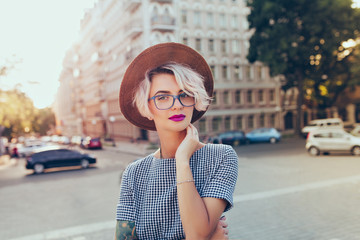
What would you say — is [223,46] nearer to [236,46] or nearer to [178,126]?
[236,46]

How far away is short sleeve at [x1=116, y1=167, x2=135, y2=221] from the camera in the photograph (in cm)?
188

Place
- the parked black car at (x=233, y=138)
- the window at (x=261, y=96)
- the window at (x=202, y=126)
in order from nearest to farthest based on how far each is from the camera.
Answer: the parked black car at (x=233, y=138) → the window at (x=202, y=126) → the window at (x=261, y=96)

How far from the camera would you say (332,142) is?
58.3 feet

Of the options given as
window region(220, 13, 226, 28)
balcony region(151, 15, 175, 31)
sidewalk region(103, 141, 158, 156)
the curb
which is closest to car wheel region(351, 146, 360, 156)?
sidewalk region(103, 141, 158, 156)

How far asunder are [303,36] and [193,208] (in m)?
32.0

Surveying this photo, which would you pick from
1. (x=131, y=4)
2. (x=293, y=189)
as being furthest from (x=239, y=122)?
(x=293, y=189)

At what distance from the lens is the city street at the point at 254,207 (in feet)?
20.1

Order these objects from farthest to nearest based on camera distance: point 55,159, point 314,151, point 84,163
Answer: point 84,163 < point 55,159 < point 314,151

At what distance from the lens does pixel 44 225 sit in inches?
291

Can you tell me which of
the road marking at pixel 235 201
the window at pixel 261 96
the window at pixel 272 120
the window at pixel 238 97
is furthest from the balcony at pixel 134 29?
the road marking at pixel 235 201

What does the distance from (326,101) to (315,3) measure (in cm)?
1649

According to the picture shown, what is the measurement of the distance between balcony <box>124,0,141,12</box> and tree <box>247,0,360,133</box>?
12090 millimetres

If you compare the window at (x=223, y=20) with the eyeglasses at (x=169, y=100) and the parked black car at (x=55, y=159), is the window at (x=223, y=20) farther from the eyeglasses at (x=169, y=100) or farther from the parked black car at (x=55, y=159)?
the eyeglasses at (x=169, y=100)

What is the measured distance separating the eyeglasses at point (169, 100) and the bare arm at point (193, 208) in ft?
0.95
